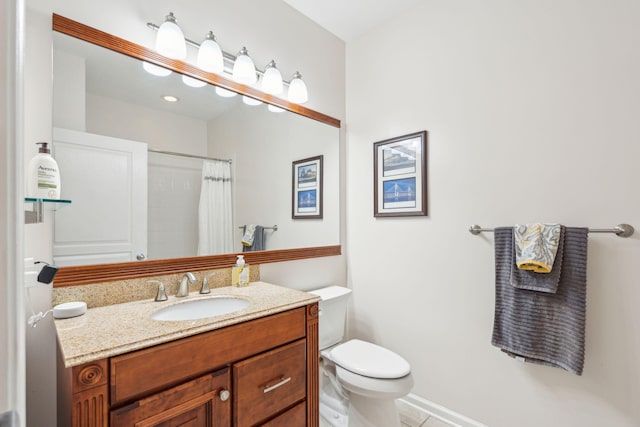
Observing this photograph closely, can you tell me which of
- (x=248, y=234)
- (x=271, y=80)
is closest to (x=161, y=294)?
(x=248, y=234)

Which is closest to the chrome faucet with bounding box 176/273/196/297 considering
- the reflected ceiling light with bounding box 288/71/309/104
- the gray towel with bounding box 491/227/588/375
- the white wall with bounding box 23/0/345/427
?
the white wall with bounding box 23/0/345/427

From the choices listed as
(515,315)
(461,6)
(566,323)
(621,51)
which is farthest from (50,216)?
(621,51)

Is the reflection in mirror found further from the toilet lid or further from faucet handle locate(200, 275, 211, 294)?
the toilet lid

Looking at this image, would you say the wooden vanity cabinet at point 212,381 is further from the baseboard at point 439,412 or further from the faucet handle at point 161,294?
the baseboard at point 439,412

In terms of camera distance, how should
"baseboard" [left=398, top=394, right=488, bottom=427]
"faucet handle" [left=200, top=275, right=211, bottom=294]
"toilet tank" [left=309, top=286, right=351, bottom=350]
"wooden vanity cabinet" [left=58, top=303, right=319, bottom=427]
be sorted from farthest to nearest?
"toilet tank" [left=309, top=286, right=351, bottom=350], "baseboard" [left=398, top=394, right=488, bottom=427], "faucet handle" [left=200, top=275, right=211, bottom=294], "wooden vanity cabinet" [left=58, top=303, right=319, bottom=427]

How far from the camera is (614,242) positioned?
49.6 inches

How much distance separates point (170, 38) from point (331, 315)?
65.7 inches

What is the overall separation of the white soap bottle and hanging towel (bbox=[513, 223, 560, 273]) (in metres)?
1.89

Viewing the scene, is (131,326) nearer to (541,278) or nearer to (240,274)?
(240,274)

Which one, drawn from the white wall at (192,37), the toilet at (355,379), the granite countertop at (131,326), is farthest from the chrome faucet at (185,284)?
the toilet at (355,379)

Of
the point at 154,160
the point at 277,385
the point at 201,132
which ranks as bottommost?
the point at 277,385

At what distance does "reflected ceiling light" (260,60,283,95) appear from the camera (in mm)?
1719

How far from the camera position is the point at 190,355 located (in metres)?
0.93

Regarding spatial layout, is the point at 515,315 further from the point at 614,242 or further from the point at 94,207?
the point at 94,207
